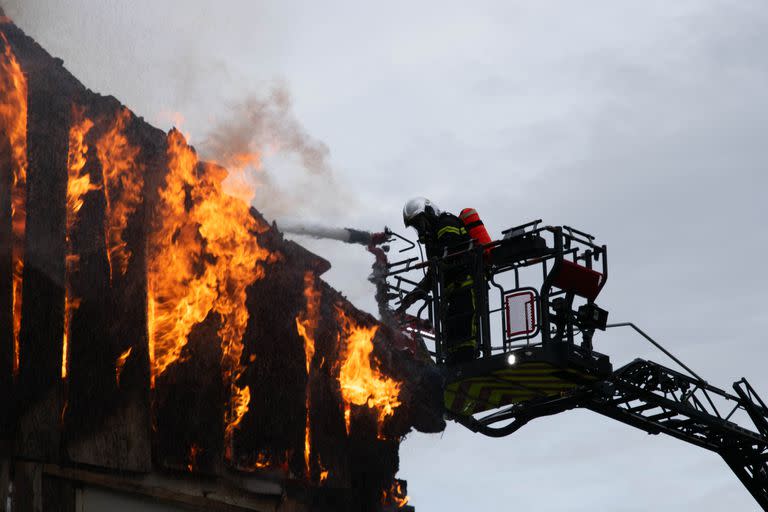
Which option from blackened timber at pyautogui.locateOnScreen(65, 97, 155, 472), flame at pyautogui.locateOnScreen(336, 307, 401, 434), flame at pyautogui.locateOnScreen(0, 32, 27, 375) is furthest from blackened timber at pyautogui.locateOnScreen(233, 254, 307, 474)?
flame at pyautogui.locateOnScreen(0, 32, 27, 375)

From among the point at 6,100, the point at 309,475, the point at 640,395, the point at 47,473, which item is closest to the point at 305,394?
the point at 309,475

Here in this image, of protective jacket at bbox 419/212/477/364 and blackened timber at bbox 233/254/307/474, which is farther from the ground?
protective jacket at bbox 419/212/477/364

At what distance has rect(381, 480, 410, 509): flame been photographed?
49.8 ft

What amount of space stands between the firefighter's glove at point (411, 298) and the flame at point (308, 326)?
2024 mm

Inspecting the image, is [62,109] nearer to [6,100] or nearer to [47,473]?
[6,100]

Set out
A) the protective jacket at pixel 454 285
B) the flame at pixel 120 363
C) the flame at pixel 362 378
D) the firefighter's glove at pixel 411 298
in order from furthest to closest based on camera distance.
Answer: the firefighter's glove at pixel 411 298, the protective jacket at pixel 454 285, the flame at pixel 362 378, the flame at pixel 120 363

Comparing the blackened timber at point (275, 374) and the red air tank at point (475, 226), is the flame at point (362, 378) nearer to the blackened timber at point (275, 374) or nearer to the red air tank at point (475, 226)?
the blackened timber at point (275, 374)

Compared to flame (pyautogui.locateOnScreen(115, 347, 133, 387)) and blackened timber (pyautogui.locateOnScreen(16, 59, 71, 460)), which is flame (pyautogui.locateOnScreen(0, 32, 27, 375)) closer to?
blackened timber (pyautogui.locateOnScreen(16, 59, 71, 460))

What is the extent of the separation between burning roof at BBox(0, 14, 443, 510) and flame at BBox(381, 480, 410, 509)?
79 centimetres

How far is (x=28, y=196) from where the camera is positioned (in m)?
11.9

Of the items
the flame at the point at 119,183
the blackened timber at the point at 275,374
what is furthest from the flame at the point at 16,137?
the blackened timber at the point at 275,374

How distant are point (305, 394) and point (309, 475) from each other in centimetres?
85

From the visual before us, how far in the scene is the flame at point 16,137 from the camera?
38.7ft

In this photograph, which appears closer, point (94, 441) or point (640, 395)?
point (94, 441)
